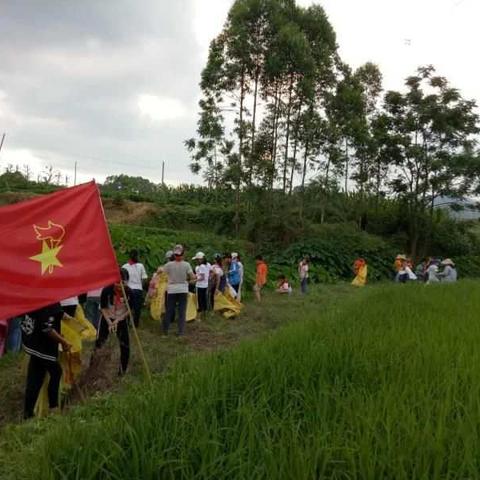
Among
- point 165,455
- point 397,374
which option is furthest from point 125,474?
point 397,374

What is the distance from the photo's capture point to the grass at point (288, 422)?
8.14 feet

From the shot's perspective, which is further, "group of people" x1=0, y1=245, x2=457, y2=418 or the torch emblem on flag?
"group of people" x1=0, y1=245, x2=457, y2=418

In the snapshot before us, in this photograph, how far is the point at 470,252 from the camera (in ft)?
87.0

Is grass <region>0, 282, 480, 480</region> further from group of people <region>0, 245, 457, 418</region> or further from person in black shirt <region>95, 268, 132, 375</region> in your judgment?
person in black shirt <region>95, 268, 132, 375</region>

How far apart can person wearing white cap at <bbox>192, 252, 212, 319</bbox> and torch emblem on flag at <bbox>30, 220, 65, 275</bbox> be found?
6267 mm

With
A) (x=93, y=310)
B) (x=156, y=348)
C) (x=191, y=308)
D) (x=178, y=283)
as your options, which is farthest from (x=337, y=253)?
(x=156, y=348)

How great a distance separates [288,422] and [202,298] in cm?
838

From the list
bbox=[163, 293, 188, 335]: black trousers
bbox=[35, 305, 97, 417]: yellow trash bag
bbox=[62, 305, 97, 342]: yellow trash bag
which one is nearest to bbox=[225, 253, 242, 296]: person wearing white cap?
bbox=[163, 293, 188, 335]: black trousers

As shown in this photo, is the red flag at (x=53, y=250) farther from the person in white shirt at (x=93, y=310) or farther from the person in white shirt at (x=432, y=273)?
the person in white shirt at (x=432, y=273)

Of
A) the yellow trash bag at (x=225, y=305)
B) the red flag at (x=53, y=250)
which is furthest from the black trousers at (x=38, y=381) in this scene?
the yellow trash bag at (x=225, y=305)

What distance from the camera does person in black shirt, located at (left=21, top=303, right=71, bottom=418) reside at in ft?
16.2

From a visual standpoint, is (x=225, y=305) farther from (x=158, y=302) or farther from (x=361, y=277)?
(x=361, y=277)

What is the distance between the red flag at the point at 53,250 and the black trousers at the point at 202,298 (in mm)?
6173

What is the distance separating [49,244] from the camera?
469 cm
